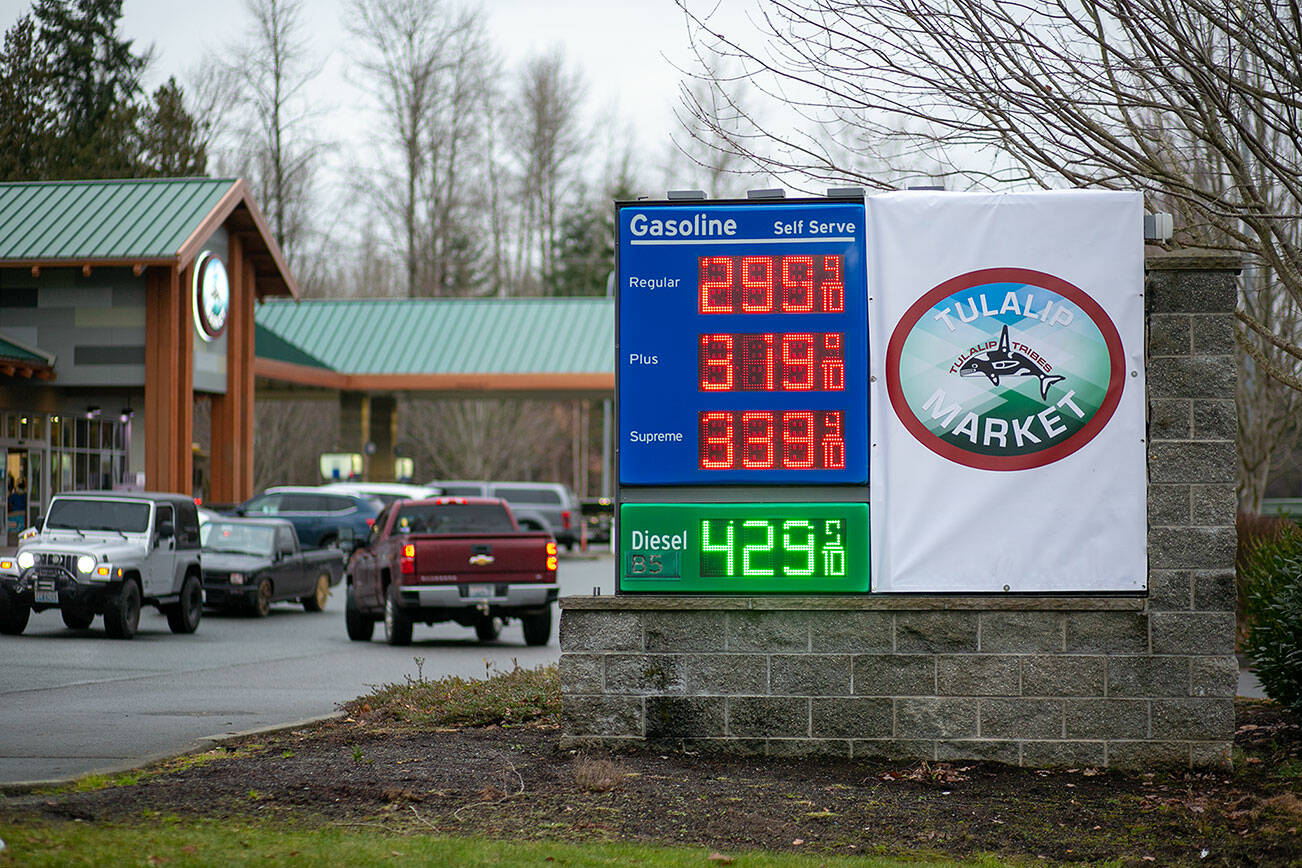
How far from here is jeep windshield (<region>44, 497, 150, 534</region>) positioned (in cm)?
1889

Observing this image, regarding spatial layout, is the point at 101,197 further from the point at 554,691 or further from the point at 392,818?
the point at 392,818

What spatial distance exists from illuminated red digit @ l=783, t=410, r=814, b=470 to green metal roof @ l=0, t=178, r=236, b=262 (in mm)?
24700

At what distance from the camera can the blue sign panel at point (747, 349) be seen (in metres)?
9.01

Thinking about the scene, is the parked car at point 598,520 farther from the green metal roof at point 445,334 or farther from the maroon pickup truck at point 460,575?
the maroon pickup truck at point 460,575

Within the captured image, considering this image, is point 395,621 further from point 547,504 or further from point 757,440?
point 547,504

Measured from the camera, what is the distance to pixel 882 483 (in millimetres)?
9078

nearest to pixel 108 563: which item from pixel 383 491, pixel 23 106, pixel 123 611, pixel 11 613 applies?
pixel 123 611

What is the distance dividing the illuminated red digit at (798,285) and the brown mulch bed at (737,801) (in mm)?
2709

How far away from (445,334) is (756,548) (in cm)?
3742

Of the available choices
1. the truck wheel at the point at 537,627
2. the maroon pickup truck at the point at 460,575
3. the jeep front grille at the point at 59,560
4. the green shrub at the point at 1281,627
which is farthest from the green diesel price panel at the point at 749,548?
the jeep front grille at the point at 59,560

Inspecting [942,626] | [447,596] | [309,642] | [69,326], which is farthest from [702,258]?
[69,326]

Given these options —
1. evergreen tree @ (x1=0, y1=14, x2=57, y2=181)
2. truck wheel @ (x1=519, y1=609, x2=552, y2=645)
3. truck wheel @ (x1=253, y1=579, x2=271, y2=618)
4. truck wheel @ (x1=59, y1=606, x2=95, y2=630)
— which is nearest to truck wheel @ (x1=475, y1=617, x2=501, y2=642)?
truck wheel @ (x1=519, y1=609, x2=552, y2=645)

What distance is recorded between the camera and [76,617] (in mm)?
18438

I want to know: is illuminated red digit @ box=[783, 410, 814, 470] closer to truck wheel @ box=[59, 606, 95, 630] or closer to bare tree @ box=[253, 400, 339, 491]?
truck wheel @ box=[59, 606, 95, 630]
